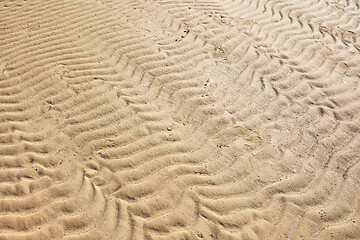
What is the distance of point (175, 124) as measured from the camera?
3652 mm

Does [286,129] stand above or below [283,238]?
above

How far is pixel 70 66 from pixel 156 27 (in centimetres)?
169

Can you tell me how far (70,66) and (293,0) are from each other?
4.84m

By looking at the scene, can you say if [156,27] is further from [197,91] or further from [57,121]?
[57,121]

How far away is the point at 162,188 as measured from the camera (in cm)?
307

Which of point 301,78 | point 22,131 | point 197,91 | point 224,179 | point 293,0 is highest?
point 293,0

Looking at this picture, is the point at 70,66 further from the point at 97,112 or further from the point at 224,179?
the point at 224,179

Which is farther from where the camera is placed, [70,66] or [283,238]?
[70,66]

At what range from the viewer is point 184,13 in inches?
214

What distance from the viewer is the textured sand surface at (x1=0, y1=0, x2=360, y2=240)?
290cm

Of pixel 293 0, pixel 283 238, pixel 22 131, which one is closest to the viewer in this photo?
pixel 283 238

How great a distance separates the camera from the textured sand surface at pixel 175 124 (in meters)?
2.90

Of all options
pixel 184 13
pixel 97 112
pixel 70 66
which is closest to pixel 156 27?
pixel 184 13

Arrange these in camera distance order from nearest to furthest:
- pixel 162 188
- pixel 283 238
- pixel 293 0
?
pixel 283 238
pixel 162 188
pixel 293 0
